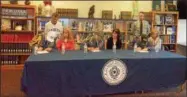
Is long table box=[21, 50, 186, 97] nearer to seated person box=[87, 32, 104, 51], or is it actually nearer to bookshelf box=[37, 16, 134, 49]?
seated person box=[87, 32, 104, 51]

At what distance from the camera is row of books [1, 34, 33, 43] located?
20.7 feet

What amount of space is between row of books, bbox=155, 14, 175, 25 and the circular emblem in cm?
343

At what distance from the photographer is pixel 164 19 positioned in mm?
6887

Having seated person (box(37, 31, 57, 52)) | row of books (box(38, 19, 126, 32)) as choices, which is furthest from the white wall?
seated person (box(37, 31, 57, 52))

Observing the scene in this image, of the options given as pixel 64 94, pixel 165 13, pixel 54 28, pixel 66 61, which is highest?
pixel 165 13

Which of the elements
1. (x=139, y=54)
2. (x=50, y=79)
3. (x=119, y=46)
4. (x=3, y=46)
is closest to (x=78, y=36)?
(x=119, y=46)

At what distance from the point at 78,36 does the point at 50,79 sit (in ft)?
8.82

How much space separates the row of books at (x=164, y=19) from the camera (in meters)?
6.81

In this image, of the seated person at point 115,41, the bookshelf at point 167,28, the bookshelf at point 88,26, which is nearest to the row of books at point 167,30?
the bookshelf at point 167,28

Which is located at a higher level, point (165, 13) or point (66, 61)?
point (165, 13)

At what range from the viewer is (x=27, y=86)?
3.44 meters

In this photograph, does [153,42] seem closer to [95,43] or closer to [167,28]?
[95,43]

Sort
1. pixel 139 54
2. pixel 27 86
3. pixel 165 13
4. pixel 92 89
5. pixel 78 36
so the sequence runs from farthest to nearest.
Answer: pixel 165 13 < pixel 78 36 < pixel 139 54 < pixel 92 89 < pixel 27 86

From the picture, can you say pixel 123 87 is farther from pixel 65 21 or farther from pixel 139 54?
pixel 65 21
